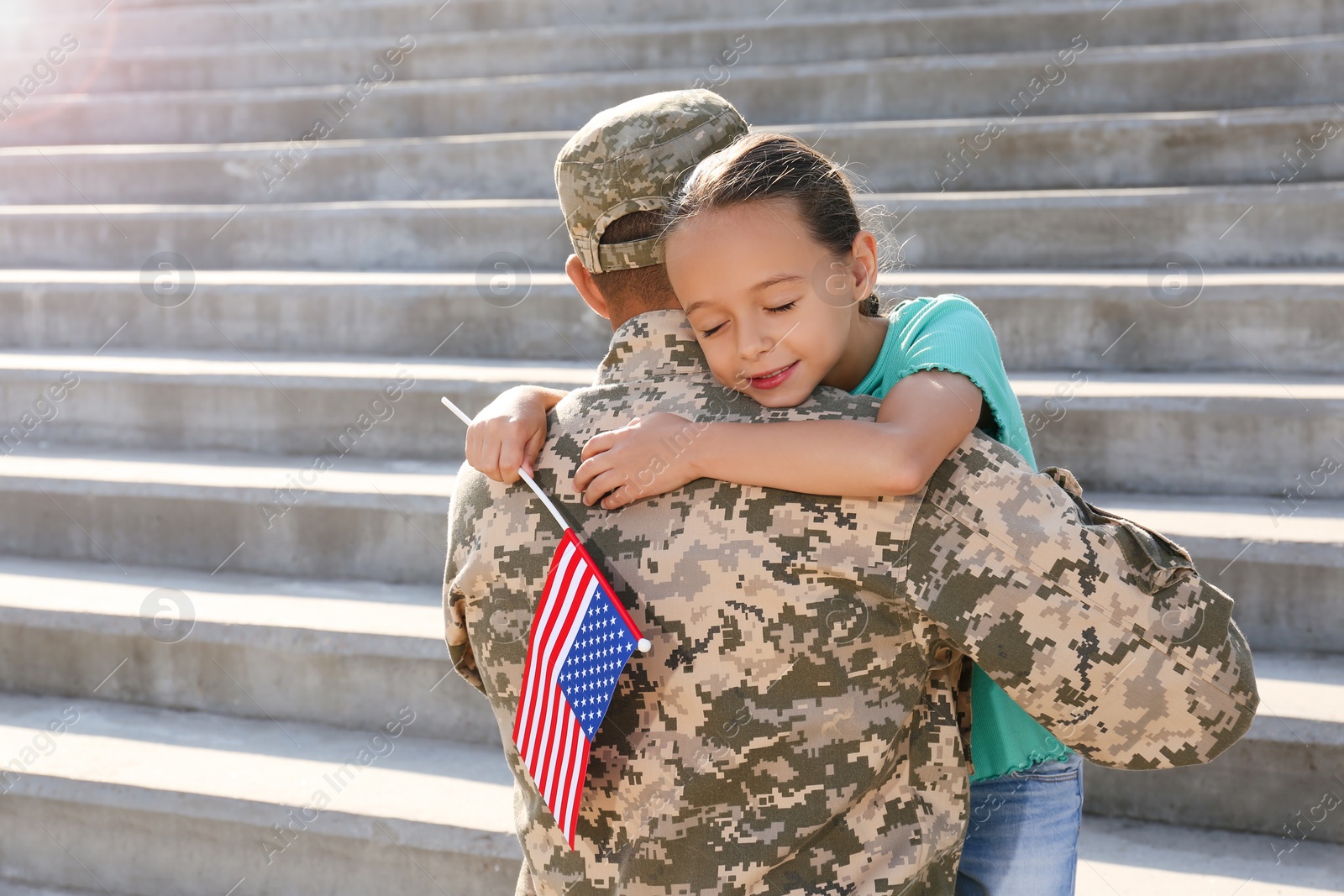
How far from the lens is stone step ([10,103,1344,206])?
3.16m

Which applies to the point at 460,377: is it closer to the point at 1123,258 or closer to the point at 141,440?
the point at 141,440

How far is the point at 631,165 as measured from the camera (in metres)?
1.12

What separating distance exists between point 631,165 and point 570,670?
19.5 inches

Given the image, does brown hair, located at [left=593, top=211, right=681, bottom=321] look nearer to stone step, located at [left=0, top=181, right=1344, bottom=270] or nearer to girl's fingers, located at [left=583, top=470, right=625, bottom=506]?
girl's fingers, located at [left=583, top=470, right=625, bottom=506]

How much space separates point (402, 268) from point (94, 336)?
1.00 metres

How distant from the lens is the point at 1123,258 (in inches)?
120

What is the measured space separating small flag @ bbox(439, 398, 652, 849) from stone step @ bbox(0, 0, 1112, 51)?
346 cm

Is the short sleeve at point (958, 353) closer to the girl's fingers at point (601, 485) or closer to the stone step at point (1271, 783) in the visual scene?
the girl's fingers at point (601, 485)

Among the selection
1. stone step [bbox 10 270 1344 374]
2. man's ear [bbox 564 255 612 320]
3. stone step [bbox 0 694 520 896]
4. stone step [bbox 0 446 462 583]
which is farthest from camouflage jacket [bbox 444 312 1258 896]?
stone step [bbox 0 446 462 583]

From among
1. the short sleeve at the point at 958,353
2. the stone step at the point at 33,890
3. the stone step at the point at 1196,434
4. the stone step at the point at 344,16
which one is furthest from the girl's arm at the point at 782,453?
the stone step at the point at 344,16

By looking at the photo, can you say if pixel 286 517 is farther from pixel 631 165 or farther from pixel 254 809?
pixel 631 165

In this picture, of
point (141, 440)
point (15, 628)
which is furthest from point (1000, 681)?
point (141, 440)

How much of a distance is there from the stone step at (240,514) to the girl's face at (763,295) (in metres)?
1.64

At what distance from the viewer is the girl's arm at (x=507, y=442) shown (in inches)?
42.1
